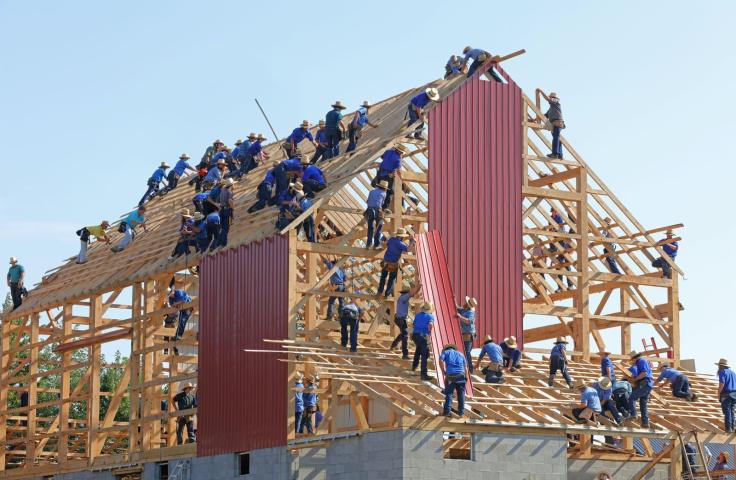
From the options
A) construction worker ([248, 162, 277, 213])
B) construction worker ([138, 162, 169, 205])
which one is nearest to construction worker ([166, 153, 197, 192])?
construction worker ([138, 162, 169, 205])

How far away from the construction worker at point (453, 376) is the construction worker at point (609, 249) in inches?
396

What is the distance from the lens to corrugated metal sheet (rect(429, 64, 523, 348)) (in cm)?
3212

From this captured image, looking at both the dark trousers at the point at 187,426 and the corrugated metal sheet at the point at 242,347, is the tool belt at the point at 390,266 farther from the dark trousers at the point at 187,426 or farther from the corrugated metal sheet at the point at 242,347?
the dark trousers at the point at 187,426

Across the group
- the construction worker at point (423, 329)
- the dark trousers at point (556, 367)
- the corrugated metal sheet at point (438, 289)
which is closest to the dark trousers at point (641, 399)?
the dark trousers at point (556, 367)

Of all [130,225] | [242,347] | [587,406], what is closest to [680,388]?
[587,406]

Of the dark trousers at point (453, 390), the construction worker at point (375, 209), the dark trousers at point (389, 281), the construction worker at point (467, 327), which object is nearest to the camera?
the dark trousers at point (453, 390)

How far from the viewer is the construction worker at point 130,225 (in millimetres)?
38938

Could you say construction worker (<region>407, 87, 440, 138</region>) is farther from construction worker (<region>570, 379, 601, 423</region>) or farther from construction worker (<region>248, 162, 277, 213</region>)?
construction worker (<region>570, 379, 601, 423</region>)

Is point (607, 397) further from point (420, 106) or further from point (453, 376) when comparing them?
point (420, 106)

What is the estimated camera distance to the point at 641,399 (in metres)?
28.7

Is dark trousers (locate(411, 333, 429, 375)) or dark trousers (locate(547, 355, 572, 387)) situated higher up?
dark trousers (locate(411, 333, 429, 375))

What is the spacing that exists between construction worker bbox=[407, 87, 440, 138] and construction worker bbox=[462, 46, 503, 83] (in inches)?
58.7

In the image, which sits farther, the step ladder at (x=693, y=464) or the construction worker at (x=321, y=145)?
the construction worker at (x=321, y=145)

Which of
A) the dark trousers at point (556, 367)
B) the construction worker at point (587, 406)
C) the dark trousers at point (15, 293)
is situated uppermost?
the dark trousers at point (15, 293)
